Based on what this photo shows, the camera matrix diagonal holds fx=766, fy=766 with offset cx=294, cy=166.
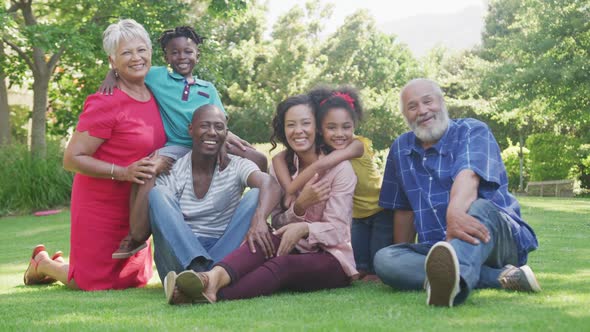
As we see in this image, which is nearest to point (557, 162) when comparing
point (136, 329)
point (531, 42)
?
point (531, 42)

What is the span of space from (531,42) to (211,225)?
15.4 meters

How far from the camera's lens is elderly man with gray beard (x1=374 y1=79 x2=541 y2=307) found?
402 cm

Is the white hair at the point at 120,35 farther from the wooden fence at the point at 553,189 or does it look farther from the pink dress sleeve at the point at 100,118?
the wooden fence at the point at 553,189

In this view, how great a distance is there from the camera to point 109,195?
511 cm

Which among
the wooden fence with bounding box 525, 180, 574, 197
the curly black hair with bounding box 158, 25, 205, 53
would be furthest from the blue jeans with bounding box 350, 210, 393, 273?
the wooden fence with bounding box 525, 180, 574, 197

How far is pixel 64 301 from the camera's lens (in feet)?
14.8

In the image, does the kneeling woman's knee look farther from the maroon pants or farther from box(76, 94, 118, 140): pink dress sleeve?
box(76, 94, 118, 140): pink dress sleeve

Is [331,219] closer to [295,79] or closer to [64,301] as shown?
[64,301]

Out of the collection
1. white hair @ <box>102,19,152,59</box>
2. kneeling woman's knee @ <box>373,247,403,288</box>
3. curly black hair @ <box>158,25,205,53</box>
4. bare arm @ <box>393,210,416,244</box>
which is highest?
curly black hair @ <box>158,25,205,53</box>

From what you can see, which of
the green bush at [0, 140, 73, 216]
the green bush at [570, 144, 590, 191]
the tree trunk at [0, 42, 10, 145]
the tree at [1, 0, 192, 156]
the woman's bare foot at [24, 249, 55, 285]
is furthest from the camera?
the green bush at [570, 144, 590, 191]

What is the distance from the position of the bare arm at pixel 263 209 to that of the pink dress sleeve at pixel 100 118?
0.99m

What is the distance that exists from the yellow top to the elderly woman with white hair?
1.34 meters

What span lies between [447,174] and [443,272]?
98cm

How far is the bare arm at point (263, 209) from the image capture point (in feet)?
14.6
